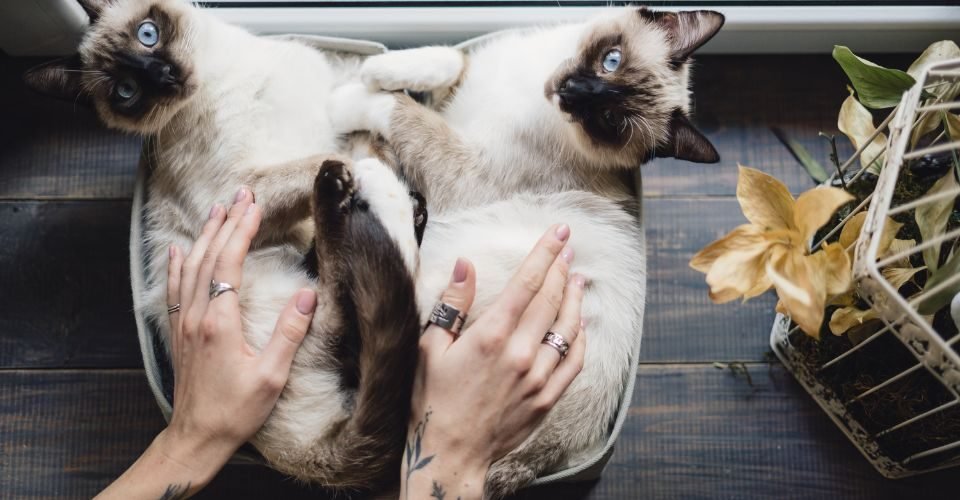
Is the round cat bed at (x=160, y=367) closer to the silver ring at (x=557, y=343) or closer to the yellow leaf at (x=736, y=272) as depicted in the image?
the silver ring at (x=557, y=343)

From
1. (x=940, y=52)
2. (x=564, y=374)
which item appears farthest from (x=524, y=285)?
(x=940, y=52)

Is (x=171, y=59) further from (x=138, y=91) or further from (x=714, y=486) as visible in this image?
(x=714, y=486)

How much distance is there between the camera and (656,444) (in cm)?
173

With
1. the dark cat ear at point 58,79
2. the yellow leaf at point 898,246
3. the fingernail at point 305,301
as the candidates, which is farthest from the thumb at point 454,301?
the dark cat ear at point 58,79

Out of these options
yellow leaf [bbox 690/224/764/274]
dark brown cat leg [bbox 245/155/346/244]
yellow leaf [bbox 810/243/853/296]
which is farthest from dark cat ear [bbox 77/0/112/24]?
yellow leaf [bbox 810/243/853/296]

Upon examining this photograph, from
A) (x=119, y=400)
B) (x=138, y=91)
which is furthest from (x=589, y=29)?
(x=119, y=400)

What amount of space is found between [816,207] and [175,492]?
Answer: 117cm

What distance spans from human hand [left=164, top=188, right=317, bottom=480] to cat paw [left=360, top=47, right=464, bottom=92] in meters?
0.39

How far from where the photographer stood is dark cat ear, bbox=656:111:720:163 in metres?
1.38

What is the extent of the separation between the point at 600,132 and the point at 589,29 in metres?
0.25

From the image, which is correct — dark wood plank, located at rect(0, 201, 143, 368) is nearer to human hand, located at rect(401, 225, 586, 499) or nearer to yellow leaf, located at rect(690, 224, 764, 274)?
human hand, located at rect(401, 225, 586, 499)

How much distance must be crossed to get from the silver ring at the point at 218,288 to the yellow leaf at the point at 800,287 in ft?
3.01

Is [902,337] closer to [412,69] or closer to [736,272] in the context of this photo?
[736,272]

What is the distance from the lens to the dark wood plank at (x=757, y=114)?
1811 mm
